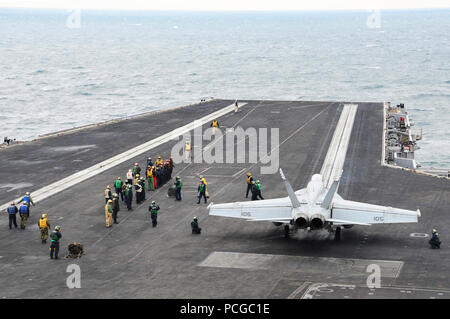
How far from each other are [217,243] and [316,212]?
593 centimetres

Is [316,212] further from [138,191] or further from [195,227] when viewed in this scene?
[138,191]

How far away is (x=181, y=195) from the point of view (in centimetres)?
4700

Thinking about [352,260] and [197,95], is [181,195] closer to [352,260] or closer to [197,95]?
[352,260]

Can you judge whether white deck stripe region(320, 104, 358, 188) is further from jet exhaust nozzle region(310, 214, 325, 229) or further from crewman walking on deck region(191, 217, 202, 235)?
jet exhaust nozzle region(310, 214, 325, 229)

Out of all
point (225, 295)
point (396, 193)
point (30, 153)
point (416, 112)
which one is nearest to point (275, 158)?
point (396, 193)

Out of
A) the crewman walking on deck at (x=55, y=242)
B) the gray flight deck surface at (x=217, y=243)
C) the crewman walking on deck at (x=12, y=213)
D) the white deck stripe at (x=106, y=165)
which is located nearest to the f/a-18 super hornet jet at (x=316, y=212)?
the gray flight deck surface at (x=217, y=243)

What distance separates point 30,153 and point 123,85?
10475cm

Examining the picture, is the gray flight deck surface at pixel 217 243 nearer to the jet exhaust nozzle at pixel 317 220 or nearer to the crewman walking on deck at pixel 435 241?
the crewman walking on deck at pixel 435 241

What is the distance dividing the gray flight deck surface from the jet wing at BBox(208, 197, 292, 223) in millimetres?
1531

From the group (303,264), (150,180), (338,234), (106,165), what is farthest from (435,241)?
(106,165)

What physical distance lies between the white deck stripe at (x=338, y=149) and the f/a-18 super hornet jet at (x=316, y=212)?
1110 centimetres

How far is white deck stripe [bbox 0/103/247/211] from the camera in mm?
47562
